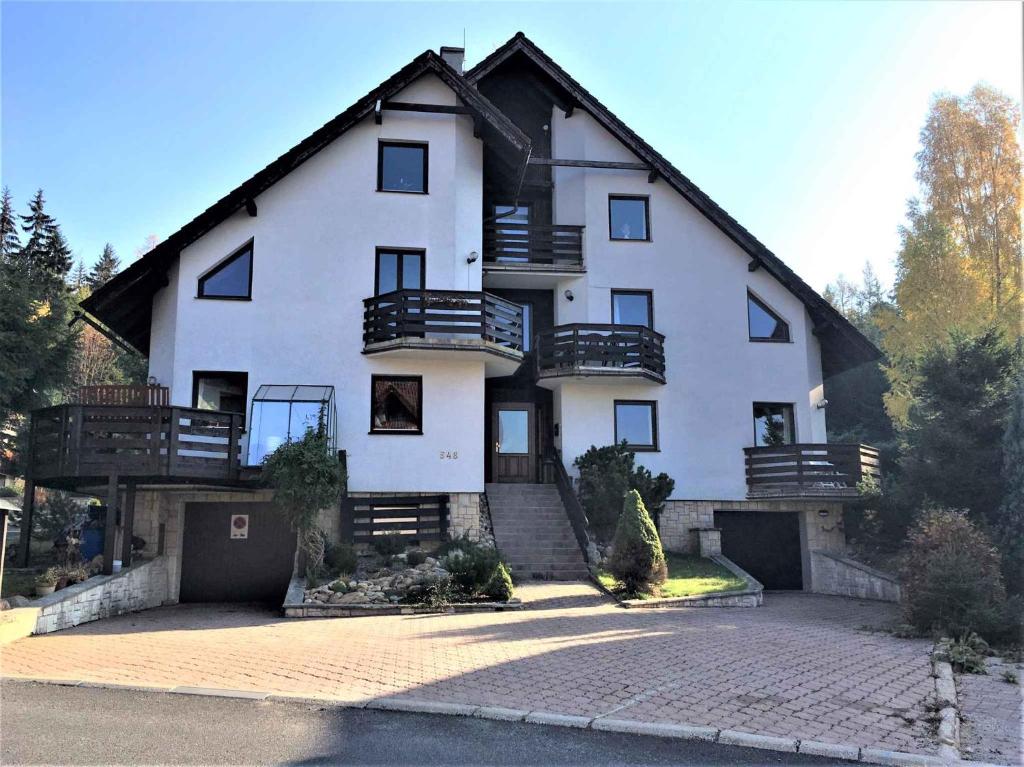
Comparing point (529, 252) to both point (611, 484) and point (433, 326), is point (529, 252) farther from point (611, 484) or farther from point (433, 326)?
point (611, 484)

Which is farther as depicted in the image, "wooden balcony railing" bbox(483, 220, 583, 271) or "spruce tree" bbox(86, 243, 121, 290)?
"spruce tree" bbox(86, 243, 121, 290)

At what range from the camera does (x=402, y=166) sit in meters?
20.3

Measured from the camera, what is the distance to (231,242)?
63.3ft

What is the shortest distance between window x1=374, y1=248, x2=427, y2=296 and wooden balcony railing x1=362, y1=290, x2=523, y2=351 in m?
0.96

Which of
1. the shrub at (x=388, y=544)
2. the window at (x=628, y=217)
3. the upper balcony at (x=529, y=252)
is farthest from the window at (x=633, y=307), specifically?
the shrub at (x=388, y=544)

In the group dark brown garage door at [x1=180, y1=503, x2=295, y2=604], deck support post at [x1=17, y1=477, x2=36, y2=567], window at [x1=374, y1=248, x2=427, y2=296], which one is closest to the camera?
deck support post at [x1=17, y1=477, x2=36, y2=567]

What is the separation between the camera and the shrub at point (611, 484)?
19.2 metres

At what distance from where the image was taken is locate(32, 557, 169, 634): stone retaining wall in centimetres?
1173

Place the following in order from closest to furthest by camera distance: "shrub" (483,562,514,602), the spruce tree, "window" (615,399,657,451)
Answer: "shrub" (483,562,514,602) < "window" (615,399,657,451) < the spruce tree

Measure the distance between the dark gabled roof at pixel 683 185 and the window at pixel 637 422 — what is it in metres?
5.46

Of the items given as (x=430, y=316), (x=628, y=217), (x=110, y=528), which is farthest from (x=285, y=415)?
(x=628, y=217)

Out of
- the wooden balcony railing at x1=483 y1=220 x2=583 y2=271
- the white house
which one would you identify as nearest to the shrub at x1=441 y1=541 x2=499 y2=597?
the white house

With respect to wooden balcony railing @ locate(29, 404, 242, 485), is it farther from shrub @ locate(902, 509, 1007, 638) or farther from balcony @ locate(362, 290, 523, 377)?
shrub @ locate(902, 509, 1007, 638)

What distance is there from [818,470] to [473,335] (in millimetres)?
9862
